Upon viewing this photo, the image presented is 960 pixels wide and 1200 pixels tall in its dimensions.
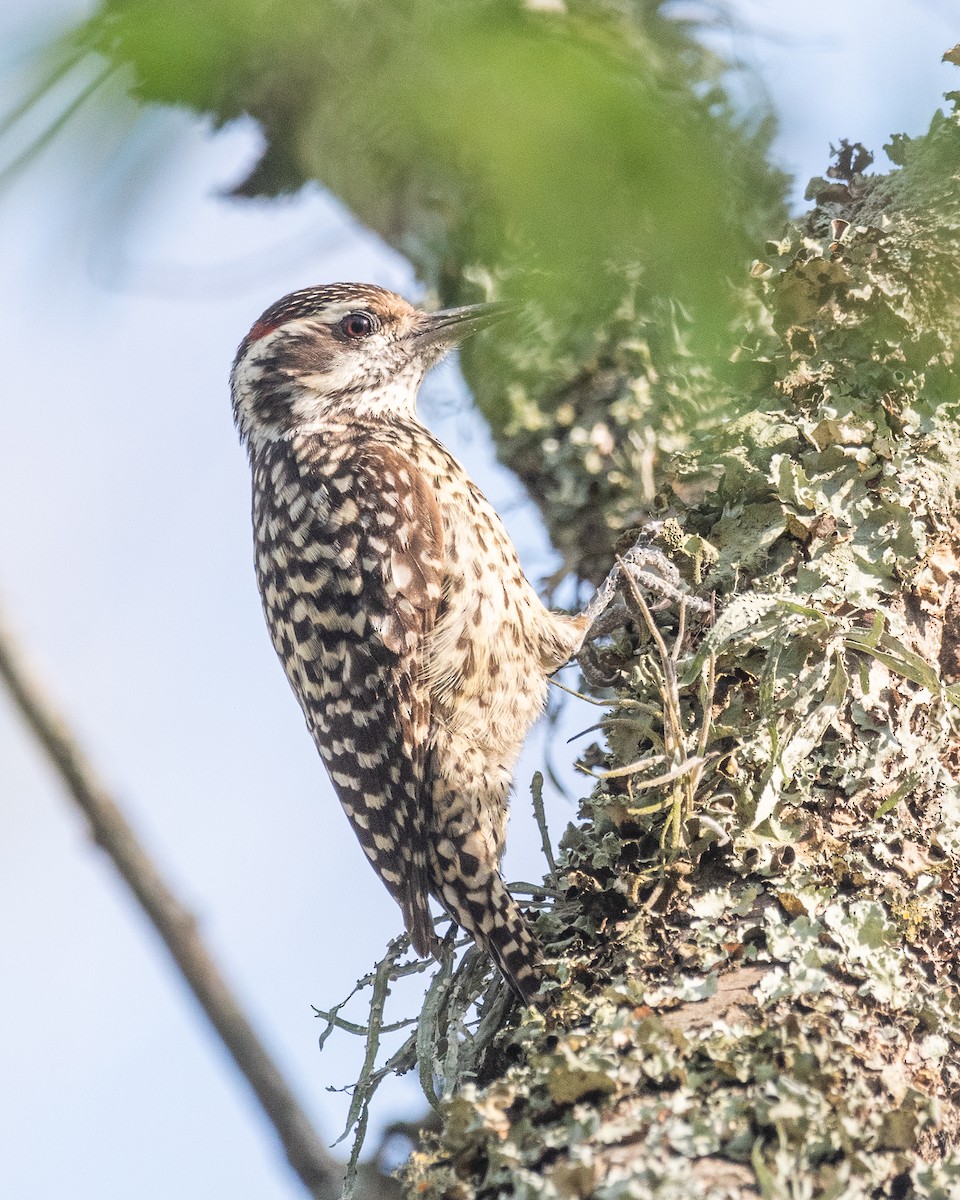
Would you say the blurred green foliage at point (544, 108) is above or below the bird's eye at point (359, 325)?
below

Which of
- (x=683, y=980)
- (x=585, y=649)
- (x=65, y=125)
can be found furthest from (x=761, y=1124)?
(x=585, y=649)

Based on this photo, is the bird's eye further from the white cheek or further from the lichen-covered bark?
the lichen-covered bark

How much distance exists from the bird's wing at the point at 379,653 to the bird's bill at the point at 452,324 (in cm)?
59

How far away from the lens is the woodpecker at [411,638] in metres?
3.58

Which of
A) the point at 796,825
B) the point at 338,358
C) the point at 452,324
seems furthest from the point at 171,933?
the point at 338,358

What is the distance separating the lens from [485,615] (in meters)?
3.81

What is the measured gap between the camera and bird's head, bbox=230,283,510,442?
4.47 m

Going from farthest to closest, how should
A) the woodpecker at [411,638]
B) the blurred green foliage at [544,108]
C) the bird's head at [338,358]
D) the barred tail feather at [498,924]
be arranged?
the bird's head at [338,358]
the woodpecker at [411,638]
the barred tail feather at [498,924]
the blurred green foliage at [544,108]

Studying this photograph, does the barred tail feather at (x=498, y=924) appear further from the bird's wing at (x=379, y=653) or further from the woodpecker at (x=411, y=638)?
the bird's wing at (x=379, y=653)

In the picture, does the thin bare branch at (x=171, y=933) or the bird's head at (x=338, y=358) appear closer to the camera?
the thin bare branch at (x=171, y=933)

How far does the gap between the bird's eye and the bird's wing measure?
83cm

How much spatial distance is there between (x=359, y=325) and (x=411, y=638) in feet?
4.80

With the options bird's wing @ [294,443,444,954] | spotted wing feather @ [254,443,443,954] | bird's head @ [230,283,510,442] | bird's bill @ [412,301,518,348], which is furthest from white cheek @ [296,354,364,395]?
bird's wing @ [294,443,444,954]

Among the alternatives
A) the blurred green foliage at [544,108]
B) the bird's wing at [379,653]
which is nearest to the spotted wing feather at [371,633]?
the bird's wing at [379,653]
